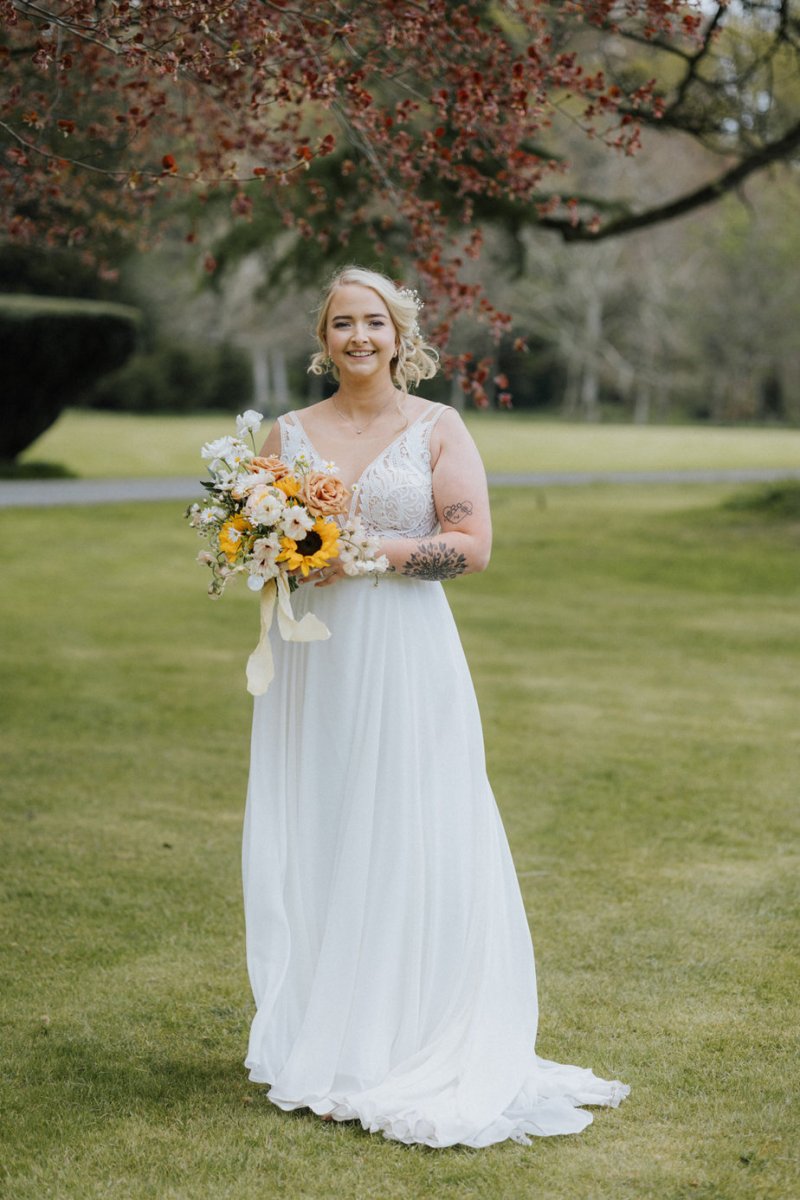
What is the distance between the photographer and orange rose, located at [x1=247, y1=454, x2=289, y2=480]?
12.7ft

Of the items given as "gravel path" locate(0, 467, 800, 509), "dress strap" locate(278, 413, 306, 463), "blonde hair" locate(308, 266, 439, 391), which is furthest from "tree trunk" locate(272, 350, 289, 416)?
"dress strap" locate(278, 413, 306, 463)

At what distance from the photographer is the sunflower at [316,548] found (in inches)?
149

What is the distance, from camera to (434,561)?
13.0 feet

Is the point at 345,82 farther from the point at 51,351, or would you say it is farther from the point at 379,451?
the point at 51,351

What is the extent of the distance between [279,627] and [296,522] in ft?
1.27

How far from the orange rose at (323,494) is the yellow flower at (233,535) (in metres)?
0.17

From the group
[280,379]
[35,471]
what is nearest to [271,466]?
[35,471]

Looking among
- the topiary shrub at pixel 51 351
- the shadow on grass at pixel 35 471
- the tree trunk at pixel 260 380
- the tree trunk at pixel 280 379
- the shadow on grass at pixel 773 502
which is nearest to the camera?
the shadow on grass at pixel 773 502

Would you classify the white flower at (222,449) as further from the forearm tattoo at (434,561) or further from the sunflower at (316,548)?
the forearm tattoo at (434,561)

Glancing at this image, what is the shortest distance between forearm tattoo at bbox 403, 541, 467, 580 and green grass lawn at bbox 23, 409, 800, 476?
2258cm

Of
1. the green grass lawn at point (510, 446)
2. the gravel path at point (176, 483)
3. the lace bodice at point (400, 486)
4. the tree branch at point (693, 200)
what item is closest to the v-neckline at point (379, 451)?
the lace bodice at point (400, 486)

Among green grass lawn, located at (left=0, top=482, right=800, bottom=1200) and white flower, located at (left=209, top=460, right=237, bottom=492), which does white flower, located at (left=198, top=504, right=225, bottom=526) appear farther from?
green grass lawn, located at (left=0, top=482, right=800, bottom=1200)

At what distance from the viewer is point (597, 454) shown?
35.2 metres

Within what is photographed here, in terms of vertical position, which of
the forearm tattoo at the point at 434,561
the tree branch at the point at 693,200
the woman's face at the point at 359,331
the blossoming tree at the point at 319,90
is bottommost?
the forearm tattoo at the point at 434,561
